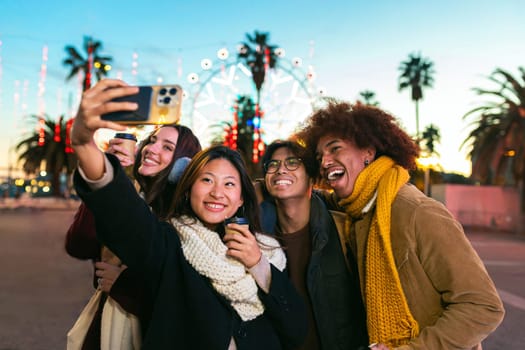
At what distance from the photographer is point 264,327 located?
5.97 ft

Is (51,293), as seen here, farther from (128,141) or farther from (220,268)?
(220,268)

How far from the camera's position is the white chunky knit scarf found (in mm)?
1708

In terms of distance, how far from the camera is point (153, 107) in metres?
1.23

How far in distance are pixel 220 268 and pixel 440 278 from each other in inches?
39.4

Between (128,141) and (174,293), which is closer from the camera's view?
(174,293)

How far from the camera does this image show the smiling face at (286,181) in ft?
9.02

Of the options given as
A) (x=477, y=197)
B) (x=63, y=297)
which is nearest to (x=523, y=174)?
(x=477, y=197)

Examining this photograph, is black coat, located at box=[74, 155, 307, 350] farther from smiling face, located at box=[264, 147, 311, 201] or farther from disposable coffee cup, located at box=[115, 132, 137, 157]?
smiling face, located at box=[264, 147, 311, 201]

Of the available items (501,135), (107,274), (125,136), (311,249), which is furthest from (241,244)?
(501,135)

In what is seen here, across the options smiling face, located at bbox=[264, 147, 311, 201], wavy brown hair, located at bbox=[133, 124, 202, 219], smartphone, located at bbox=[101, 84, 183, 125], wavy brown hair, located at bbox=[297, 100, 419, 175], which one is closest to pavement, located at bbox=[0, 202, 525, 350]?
wavy brown hair, located at bbox=[133, 124, 202, 219]

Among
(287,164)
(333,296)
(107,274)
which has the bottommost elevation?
(333,296)

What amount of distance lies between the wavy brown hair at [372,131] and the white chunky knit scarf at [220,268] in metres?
1.04

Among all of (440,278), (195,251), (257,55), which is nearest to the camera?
(195,251)

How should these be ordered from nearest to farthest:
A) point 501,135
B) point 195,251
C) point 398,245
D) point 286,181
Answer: point 195,251 < point 398,245 < point 286,181 < point 501,135
